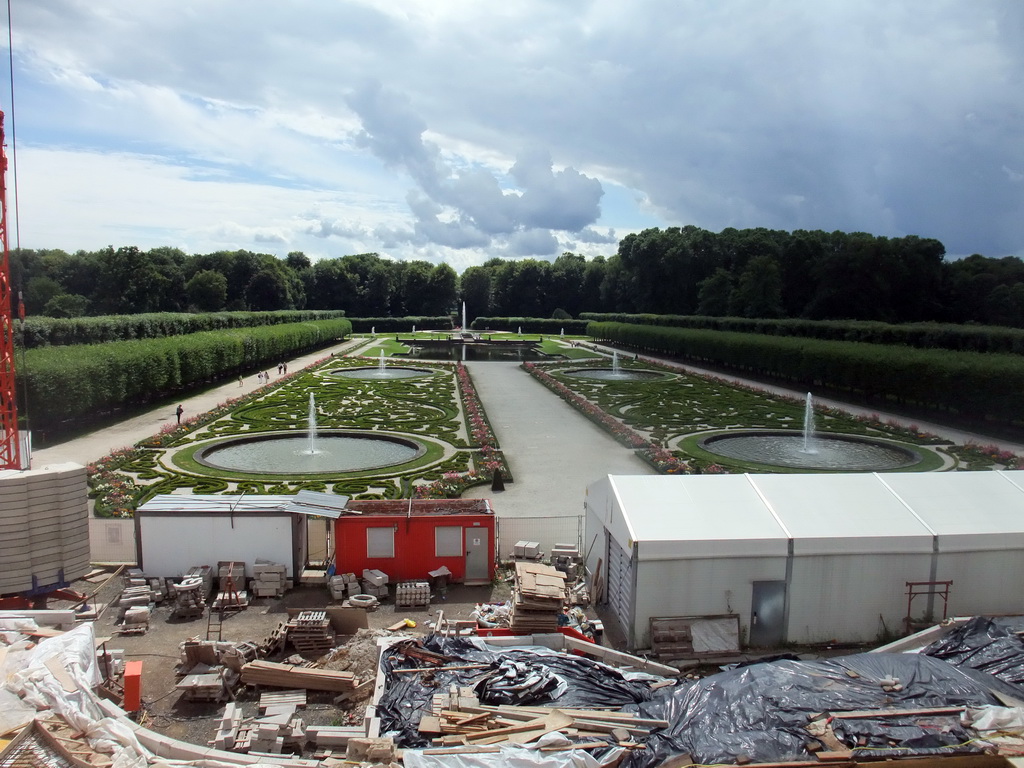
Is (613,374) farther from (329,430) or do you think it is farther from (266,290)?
(266,290)

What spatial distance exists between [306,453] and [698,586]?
17894 mm

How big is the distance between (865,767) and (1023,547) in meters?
7.63

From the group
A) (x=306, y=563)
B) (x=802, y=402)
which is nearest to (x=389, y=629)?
(x=306, y=563)

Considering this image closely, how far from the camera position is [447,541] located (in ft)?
50.9

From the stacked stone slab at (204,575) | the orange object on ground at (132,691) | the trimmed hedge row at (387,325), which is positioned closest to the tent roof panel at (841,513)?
the orange object on ground at (132,691)

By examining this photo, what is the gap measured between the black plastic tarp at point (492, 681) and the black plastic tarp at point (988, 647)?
15.4 ft

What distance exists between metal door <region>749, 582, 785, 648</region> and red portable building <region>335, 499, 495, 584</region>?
520cm

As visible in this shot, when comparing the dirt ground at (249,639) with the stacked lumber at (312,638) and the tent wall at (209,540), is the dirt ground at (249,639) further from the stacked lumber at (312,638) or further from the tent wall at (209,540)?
the tent wall at (209,540)

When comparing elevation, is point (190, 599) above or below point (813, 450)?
below

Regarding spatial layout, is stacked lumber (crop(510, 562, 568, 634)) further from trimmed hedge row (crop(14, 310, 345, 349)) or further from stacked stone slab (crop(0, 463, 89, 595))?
trimmed hedge row (crop(14, 310, 345, 349))

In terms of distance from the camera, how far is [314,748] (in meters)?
9.52

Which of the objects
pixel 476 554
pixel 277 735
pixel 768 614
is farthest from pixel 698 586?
pixel 277 735

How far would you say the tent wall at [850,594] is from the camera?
42.5 feet

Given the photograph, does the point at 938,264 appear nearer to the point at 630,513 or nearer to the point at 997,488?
the point at 997,488
